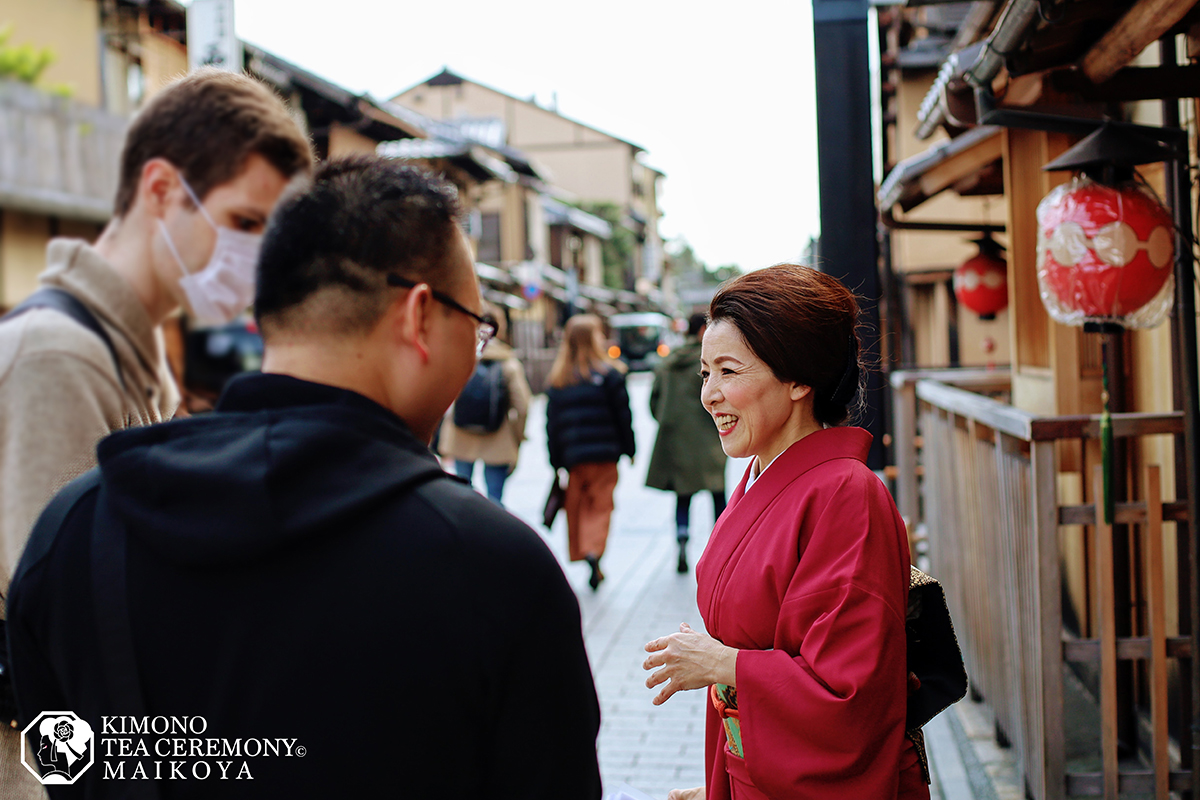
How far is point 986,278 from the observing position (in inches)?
264

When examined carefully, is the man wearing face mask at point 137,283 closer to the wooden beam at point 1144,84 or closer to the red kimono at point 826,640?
the red kimono at point 826,640

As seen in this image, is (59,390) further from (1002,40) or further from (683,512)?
(683,512)

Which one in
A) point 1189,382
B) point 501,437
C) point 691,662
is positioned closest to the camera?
point 691,662

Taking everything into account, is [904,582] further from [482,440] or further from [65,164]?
[65,164]

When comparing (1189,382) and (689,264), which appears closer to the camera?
(1189,382)

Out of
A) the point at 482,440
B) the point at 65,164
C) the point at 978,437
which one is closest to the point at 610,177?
the point at 65,164

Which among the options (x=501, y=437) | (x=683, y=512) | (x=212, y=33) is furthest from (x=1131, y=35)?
(x=501, y=437)

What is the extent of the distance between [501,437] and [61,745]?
273 inches

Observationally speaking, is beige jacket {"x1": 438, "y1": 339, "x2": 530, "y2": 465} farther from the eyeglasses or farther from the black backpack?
the eyeglasses

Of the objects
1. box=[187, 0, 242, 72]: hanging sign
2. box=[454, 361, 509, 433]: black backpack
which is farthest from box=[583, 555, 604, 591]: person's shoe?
box=[187, 0, 242, 72]: hanging sign

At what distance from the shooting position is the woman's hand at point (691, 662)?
1899 millimetres

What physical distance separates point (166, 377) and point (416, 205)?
1408 millimetres

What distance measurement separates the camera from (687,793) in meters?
2.17

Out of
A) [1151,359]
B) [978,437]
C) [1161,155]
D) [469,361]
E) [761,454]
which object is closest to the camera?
[469,361]
